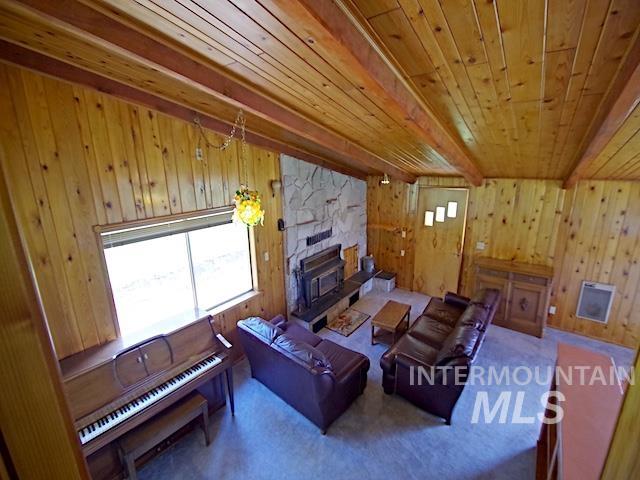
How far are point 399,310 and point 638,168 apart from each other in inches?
131

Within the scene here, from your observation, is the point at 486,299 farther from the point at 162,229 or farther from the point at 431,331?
the point at 162,229

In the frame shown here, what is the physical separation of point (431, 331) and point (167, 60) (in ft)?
13.9

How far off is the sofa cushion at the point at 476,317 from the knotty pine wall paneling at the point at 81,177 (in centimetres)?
346

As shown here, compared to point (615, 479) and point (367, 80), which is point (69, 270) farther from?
point (615, 479)

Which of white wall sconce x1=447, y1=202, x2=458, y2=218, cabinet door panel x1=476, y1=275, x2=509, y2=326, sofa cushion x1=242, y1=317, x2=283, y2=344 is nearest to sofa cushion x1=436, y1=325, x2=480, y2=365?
sofa cushion x1=242, y1=317, x2=283, y2=344

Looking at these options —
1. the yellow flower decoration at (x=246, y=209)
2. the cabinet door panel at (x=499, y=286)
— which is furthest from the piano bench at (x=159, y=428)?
the cabinet door panel at (x=499, y=286)

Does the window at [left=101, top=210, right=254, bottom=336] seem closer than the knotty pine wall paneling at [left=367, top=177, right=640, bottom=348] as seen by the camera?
Yes

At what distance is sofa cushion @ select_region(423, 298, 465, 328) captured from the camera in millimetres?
4656

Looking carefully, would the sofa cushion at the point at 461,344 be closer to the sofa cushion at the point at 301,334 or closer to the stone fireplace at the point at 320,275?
the sofa cushion at the point at 301,334

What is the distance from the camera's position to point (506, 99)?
1966 millimetres

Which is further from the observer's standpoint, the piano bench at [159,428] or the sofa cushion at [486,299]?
the sofa cushion at [486,299]

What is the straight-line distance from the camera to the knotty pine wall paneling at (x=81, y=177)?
7.96 ft

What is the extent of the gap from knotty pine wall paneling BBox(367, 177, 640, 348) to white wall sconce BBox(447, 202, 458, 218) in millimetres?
306

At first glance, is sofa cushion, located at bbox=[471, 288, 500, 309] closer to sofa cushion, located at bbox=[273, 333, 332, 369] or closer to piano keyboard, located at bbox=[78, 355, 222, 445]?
sofa cushion, located at bbox=[273, 333, 332, 369]
